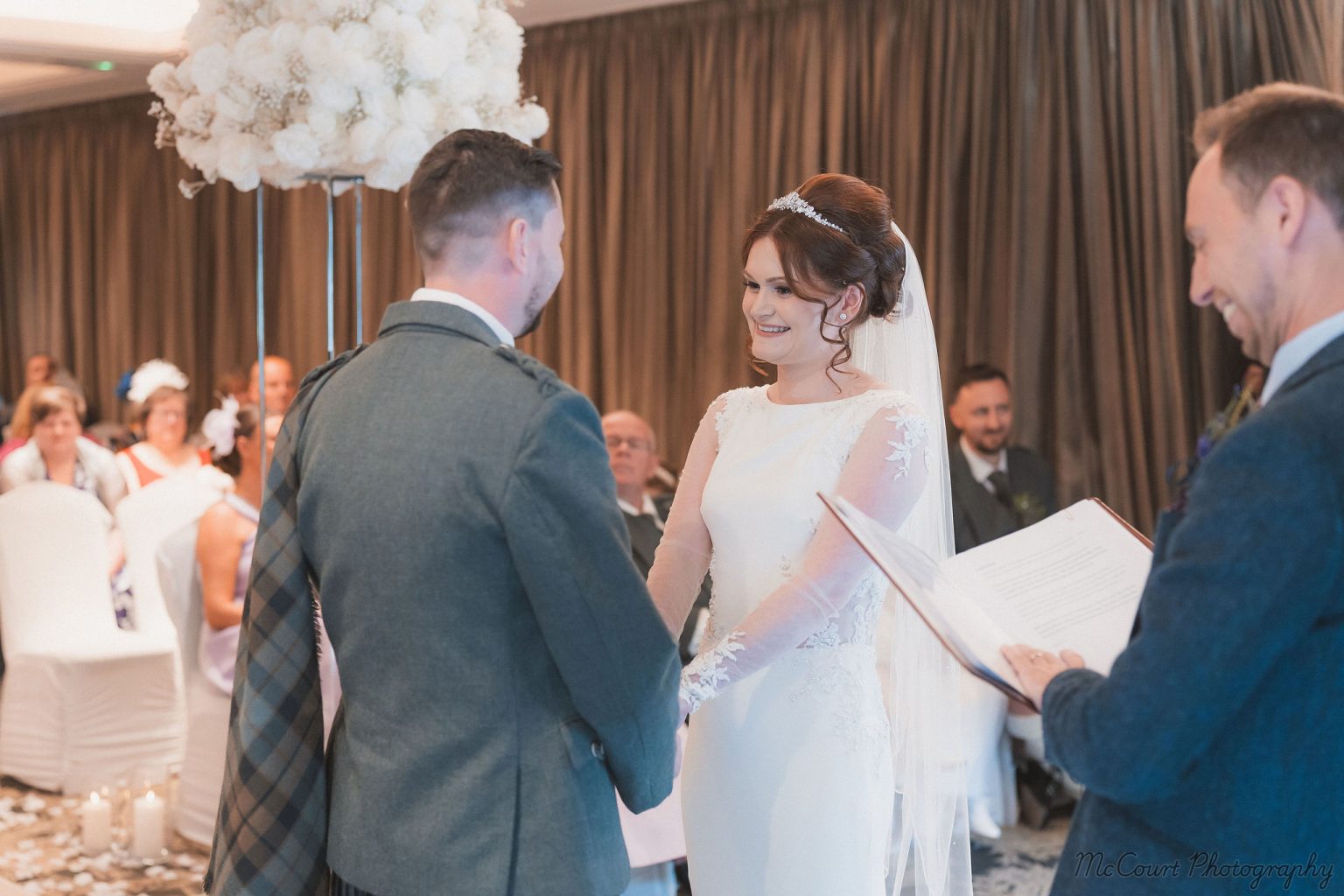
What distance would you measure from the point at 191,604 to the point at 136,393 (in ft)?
9.85

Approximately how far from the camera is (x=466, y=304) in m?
1.81

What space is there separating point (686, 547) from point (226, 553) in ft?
8.29

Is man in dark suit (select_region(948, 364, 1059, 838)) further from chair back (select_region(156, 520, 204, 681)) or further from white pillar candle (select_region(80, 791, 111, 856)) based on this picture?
white pillar candle (select_region(80, 791, 111, 856))

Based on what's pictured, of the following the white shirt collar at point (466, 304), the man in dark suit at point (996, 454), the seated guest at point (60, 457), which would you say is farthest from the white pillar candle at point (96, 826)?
the white shirt collar at point (466, 304)

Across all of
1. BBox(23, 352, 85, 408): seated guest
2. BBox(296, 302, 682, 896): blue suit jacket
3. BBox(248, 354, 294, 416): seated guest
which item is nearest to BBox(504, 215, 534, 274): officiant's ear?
BBox(296, 302, 682, 896): blue suit jacket

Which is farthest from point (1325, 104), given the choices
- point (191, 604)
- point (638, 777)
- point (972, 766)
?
point (191, 604)

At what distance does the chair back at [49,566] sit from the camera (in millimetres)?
5531

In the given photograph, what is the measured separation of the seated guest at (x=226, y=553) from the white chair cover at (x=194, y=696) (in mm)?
44

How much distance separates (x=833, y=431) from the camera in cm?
246

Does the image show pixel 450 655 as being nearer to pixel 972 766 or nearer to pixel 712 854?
pixel 712 854

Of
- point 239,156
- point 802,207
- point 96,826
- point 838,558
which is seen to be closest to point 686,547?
point 838,558

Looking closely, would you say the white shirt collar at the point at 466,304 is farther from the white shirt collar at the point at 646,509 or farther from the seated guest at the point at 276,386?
the seated guest at the point at 276,386

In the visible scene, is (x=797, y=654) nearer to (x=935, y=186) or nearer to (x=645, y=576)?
(x=645, y=576)

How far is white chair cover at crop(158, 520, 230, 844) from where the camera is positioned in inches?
184
